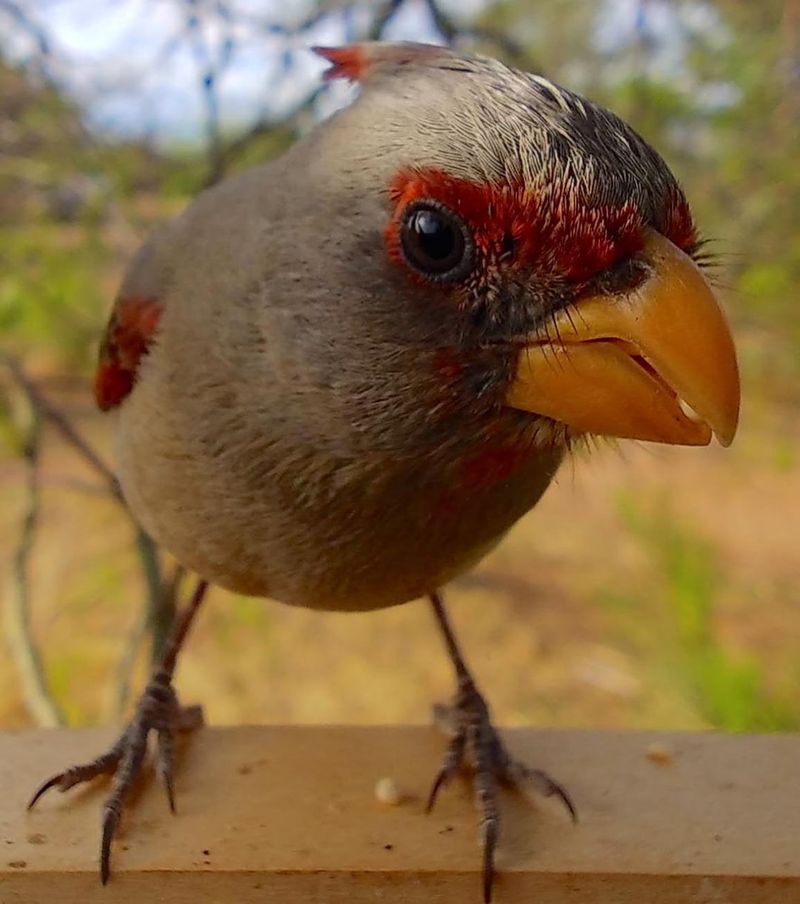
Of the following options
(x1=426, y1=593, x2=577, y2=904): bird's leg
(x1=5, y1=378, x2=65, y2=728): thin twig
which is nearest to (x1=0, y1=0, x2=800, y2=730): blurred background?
(x1=5, y1=378, x2=65, y2=728): thin twig

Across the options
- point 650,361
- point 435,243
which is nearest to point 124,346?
point 435,243

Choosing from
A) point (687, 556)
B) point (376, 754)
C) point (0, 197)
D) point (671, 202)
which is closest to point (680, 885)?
point (376, 754)

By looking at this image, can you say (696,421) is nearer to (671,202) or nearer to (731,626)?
(671,202)

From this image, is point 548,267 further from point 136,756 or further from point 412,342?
point 136,756

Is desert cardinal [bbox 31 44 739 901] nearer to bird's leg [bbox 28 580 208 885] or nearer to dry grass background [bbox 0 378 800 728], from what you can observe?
bird's leg [bbox 28 580 208 885]

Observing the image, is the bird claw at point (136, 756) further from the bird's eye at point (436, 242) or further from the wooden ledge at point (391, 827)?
the bird's eye at point (436, 242)

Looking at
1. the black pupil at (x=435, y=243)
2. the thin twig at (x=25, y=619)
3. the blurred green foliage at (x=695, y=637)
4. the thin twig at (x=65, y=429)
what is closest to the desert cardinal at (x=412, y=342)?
the black pupil at (x=435, y=243)
